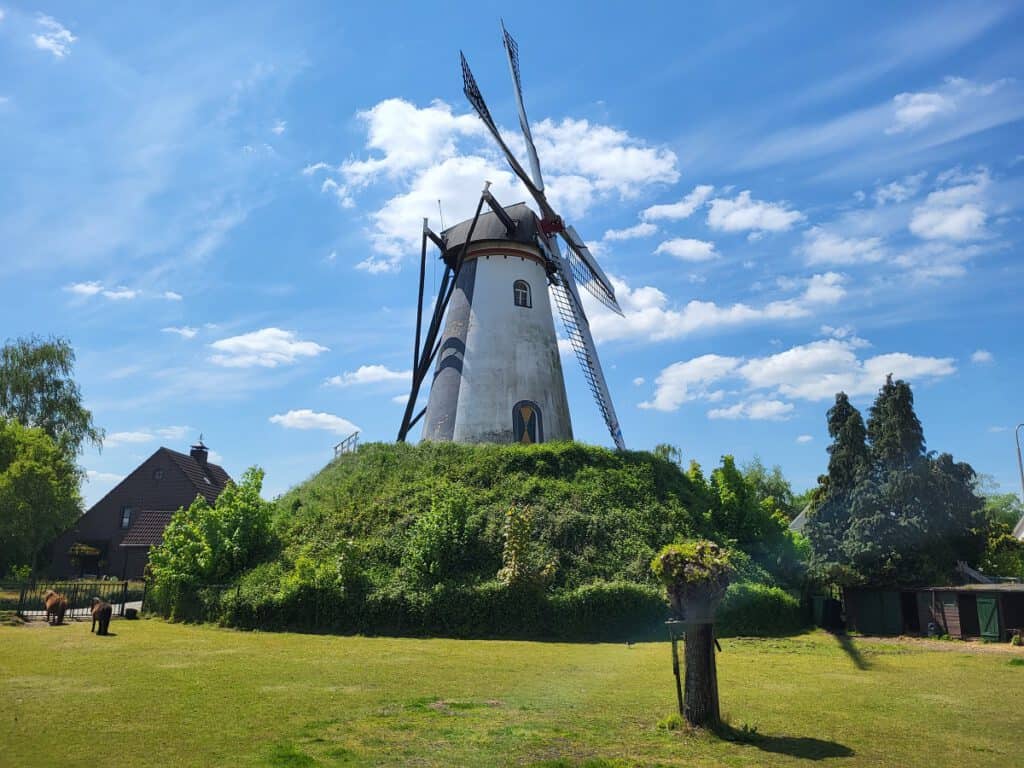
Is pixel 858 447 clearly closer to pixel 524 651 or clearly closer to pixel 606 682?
pixel 524 651

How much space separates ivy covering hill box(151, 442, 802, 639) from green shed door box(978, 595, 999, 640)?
5.66m

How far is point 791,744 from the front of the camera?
9.49m

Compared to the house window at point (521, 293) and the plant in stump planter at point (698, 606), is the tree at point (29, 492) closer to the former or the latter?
the house window at point (521, 293)

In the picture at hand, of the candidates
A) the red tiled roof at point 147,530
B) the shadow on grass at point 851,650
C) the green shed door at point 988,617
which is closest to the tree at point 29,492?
the red tiled roof at point 147,530

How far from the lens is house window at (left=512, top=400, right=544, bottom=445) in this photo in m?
36.3

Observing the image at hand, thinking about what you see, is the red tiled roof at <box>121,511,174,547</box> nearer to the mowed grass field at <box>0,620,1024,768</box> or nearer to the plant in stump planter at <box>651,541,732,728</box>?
the mowed grass field at <box>0,620,1024,768</box>

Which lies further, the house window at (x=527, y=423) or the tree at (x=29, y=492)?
the house window at (x=527, y=423)

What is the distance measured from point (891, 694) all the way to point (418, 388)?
28.9 metres

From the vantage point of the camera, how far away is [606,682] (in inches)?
565

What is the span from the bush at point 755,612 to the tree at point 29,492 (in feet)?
105

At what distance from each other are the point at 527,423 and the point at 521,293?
7164 mm

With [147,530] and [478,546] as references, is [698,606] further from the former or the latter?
[147,530]

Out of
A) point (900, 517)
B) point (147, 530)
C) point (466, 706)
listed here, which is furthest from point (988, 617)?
point (147, 530)

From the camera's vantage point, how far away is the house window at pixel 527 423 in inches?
1428
